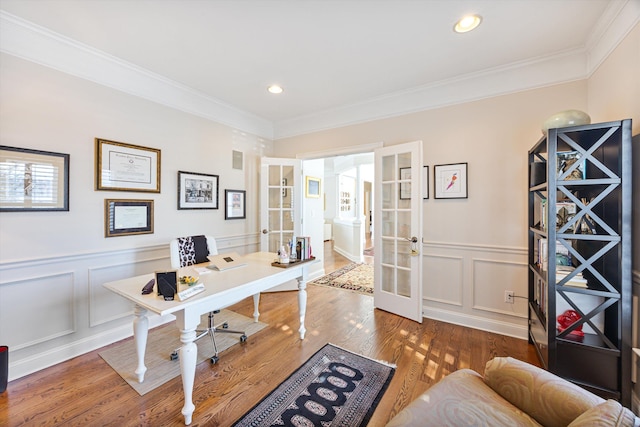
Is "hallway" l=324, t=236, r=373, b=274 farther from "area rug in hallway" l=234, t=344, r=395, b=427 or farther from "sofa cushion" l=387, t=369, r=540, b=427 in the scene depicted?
"sofa cushion" l=387, t=369, r=540, b=427

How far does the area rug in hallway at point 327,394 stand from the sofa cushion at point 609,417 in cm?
112

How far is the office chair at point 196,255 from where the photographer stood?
7.83 feet

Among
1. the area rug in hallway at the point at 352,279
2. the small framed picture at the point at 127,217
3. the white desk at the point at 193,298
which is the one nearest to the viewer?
the white desk at the point at 193,298

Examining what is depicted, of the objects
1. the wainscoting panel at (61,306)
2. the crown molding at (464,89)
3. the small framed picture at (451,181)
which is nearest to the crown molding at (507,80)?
the crown molding at (464,89)

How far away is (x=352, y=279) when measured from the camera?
15.2 ft

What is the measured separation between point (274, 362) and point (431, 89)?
3186 mm

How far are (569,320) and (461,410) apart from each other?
140 centimetres

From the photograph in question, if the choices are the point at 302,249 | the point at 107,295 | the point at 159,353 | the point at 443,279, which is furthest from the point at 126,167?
the point at 443,279

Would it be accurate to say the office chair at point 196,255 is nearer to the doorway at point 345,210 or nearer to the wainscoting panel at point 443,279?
the wainscoting panel at point 443,279

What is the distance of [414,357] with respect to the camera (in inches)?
88.0

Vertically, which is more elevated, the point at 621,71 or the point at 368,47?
the point at 368,47

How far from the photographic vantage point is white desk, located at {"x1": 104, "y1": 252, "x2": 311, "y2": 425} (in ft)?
5.03

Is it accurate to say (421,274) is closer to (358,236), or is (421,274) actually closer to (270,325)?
(270,325)

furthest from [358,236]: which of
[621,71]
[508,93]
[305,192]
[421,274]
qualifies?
[621,71]
